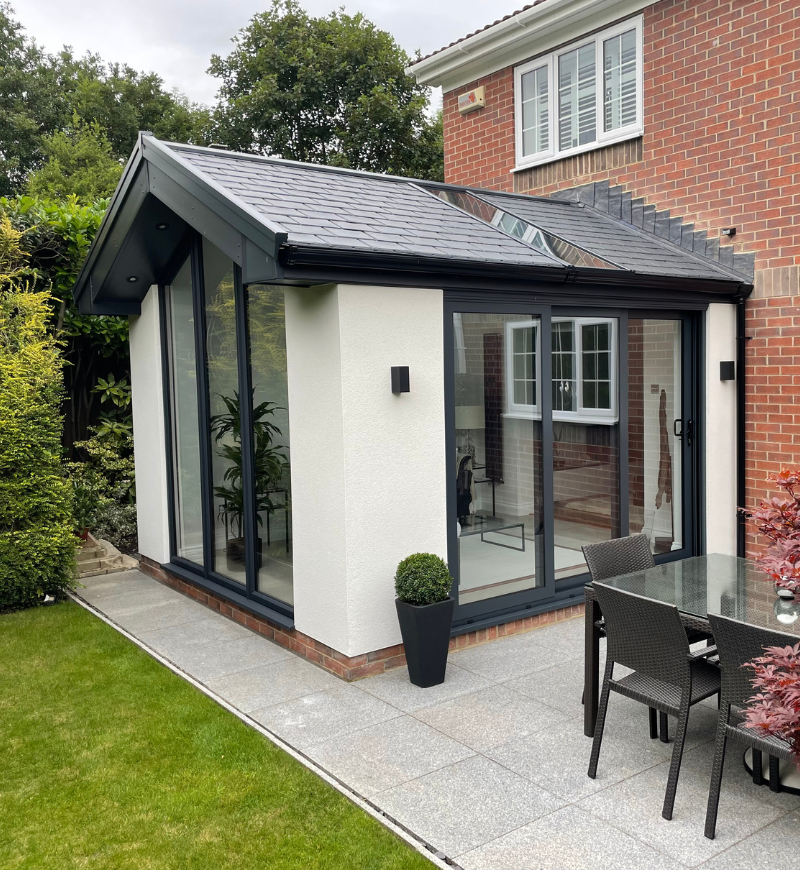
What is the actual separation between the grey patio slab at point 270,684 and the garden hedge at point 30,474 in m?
2.52

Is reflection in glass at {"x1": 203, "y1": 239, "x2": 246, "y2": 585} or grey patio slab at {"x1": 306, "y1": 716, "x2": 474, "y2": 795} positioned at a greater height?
reflection in glass at {"x1": 203, "y1": 239, "x2": 246, "y2": 585}

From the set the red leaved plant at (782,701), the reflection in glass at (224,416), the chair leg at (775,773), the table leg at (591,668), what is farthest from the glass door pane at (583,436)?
the red leaved plant at (782,701)

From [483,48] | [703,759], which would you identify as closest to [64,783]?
[703,759]

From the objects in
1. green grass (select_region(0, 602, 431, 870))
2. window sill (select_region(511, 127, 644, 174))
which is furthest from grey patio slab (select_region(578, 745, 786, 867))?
window sill (select_region(511, 127, 644, 174))

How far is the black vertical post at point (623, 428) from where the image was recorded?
6.78 metres

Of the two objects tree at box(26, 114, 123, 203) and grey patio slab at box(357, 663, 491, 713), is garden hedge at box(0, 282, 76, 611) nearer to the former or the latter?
grey patio slab at box(357, 663, 491, 713)

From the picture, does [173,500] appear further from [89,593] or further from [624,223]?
[624,223]

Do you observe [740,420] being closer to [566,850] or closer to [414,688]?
[414,688]

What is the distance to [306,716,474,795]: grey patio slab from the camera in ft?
13.3

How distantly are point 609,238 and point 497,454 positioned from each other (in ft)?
8.92

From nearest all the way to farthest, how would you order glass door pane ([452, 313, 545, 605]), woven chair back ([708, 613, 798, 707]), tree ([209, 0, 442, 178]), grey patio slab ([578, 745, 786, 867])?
woven chair back ([708, 613, 798, 707]) → grey patio slab ([578, 745, 786, 867]) → glass door pane ([452, 313, 545, 605]) → tree ([209, 0, 442, 178])

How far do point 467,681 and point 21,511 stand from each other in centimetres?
417

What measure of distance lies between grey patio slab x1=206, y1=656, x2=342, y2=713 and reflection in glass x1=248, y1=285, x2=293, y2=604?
0.67m

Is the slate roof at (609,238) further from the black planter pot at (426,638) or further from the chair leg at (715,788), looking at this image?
the chair leg at (715,788)
